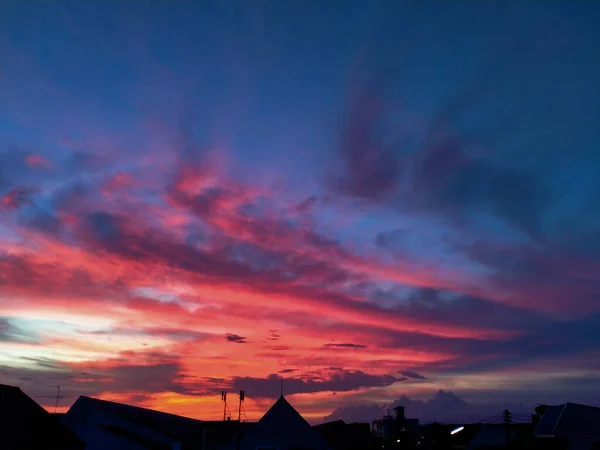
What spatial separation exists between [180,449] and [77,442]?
17.6 m

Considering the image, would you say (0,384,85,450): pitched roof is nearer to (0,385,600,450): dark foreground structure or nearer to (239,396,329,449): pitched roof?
(0,385,600,450): dark foreground structure

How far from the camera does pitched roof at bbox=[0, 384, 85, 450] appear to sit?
35.8 m

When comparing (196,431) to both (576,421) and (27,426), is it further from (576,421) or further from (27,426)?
(576,421)

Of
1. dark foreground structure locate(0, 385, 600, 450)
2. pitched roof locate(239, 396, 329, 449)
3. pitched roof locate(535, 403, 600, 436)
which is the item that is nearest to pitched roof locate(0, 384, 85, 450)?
dark foreground structure locate(0, 385, 600, 450)

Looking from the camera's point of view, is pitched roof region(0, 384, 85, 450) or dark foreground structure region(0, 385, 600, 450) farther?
dark foreground structure region(0, 385, 600, 450)

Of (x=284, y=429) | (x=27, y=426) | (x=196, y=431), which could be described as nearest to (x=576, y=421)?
(x=284, y=429)

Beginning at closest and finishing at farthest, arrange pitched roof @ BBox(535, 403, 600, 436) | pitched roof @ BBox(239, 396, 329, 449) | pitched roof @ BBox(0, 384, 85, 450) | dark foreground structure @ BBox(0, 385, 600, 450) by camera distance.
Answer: pitched roof @ BBox(0, 384, 85, 450) < dark foreground structure @ BBox(0, 385, 600, 450) < pitched roof @ BBox(535, 403, 600, 436) < pitched roof @ BBox(239, 396, 329, 449)

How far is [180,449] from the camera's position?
55969mm

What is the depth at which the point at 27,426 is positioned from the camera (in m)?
37.5

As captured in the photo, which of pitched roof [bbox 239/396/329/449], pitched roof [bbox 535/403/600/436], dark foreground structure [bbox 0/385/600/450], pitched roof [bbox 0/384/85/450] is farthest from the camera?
pitched roof [bbox 239/396/329/449]

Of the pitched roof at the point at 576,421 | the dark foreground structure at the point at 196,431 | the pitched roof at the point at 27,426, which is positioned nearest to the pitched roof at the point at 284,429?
the dark foreground structure at the point at 196,431

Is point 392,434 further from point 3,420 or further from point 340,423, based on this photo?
point 3,420

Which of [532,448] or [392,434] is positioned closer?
[532,448]

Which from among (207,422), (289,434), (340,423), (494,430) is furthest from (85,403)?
(494,430)
